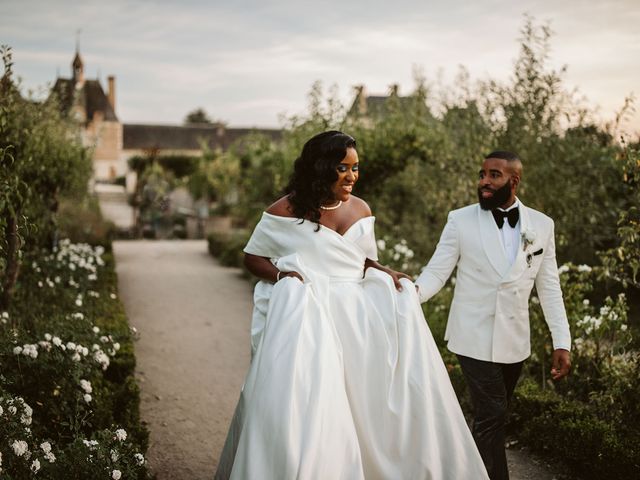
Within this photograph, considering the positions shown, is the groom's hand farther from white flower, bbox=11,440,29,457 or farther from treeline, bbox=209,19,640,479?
white flower, bbox=11,440,29,457

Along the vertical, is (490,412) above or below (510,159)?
below

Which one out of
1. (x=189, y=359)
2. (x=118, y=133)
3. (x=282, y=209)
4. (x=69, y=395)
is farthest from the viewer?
Answer: (x=118, y=133)

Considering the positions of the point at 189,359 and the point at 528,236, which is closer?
the point at 528,236

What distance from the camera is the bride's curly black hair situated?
11.5 feet

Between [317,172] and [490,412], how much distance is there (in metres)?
1.57

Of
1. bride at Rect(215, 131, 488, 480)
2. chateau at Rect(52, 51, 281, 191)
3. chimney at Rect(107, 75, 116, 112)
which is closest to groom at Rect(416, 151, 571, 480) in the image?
bride at Rect(215, 131, 488, 480)

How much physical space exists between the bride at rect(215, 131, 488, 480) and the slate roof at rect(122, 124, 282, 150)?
6397 centimetres

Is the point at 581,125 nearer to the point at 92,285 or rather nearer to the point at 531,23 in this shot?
the point at 531,23

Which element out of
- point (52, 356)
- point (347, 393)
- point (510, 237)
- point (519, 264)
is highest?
point (510, 237)

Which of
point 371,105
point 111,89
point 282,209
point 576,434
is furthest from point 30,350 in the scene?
point 111,89

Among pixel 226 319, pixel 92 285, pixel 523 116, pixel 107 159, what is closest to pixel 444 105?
pixel 523 116

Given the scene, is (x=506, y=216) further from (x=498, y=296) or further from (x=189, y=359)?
(x=189, y=359)

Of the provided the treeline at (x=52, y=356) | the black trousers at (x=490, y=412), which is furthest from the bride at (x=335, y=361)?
the treeline at (x=52, y=356)

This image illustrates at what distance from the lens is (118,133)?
60.8 metres
